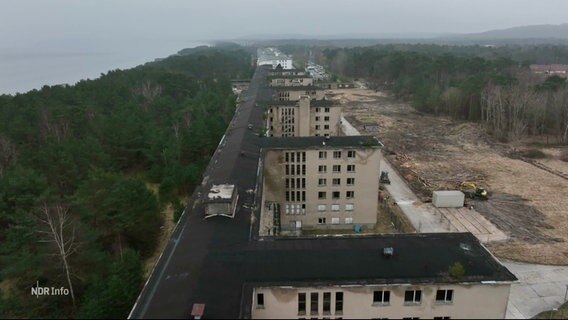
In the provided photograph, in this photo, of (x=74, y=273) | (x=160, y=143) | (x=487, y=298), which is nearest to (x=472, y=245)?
(x=487, y=298)

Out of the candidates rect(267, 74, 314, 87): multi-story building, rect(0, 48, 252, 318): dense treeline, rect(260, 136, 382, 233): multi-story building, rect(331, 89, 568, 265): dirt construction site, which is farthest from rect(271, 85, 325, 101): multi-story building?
rect(260, 136, 382, 233): multi-story building

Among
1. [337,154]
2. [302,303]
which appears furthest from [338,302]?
[337,154]

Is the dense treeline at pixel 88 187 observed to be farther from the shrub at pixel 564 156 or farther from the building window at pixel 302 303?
the shrub at pixel 564 156

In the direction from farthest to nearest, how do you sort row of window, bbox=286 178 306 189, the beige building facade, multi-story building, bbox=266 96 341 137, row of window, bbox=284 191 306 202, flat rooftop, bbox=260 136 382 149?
multi-story building, bbox=266 96 341 137 → row of window, bbox=284 191 306 202 → row of window, bbox=286 178 306 189 → flat rooftop, bbox=260 136 382 149 → the beige building facade

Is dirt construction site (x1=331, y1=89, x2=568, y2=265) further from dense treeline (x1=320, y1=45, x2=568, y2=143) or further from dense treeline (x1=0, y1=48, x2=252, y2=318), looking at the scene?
dense treeline (x1=0, y1=48, x2=252, y2=318)

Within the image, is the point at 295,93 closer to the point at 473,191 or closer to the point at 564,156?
the point at 473,191

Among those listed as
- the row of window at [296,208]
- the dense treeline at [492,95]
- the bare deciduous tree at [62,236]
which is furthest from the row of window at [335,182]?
the dense treeline at [492,95]
